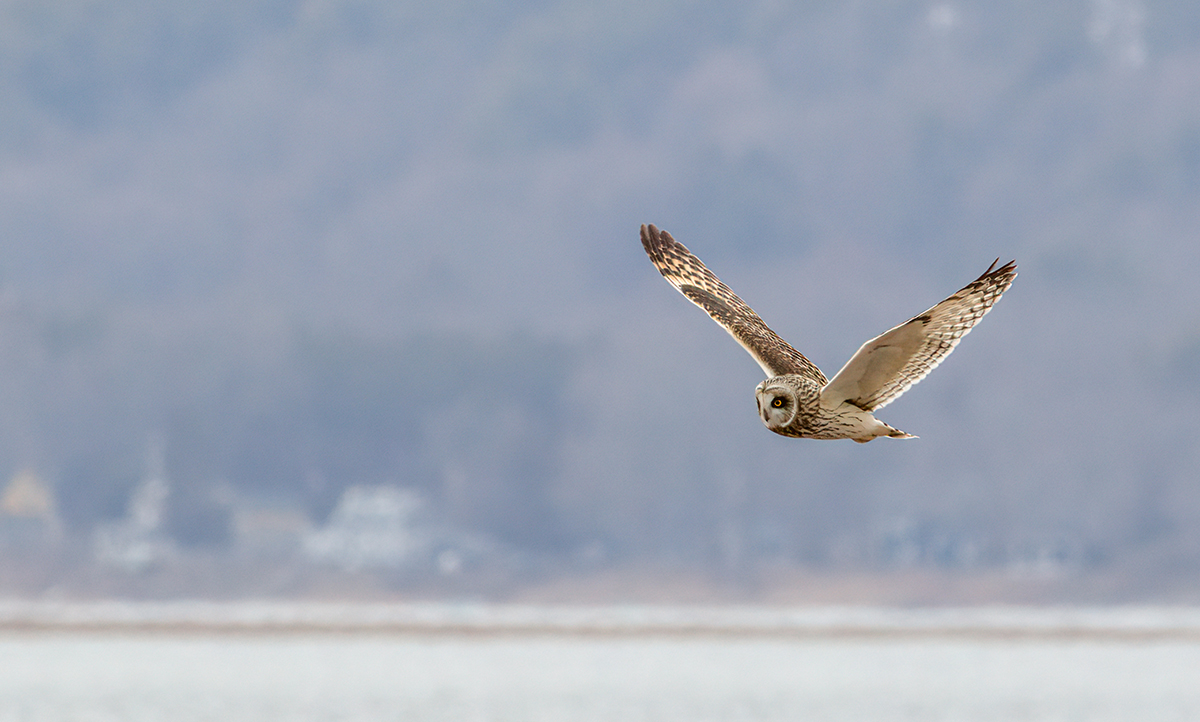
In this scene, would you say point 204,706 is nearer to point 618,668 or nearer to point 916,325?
point 618,668

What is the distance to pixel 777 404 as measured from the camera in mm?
5797

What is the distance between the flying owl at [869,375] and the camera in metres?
5.77

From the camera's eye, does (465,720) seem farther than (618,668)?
No

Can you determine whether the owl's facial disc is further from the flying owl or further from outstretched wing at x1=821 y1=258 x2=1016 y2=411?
outstretched wing at x1=821 y1=258 x2=1016 y2=411

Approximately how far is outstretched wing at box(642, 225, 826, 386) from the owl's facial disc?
0.56m

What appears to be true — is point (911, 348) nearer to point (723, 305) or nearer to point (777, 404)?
point (777, 404)

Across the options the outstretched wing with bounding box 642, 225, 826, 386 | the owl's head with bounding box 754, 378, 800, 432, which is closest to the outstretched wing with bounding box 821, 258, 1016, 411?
the owl's head with bounding box 754, 378, 800, 432

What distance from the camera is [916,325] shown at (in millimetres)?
6156

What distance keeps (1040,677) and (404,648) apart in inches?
1988

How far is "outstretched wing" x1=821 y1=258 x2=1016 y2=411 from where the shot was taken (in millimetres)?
5878

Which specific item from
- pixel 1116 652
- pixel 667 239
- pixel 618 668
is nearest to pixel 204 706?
pixel 618 668

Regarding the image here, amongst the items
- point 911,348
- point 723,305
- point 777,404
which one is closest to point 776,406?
point 777,404

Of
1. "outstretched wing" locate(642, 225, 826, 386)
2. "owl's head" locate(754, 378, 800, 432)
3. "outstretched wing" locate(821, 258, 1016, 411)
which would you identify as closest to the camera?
"owl's head" locate(754, 378, 800, 432)

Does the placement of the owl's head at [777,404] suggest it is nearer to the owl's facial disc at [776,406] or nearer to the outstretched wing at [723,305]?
the owl's facial disc at [776,406]
